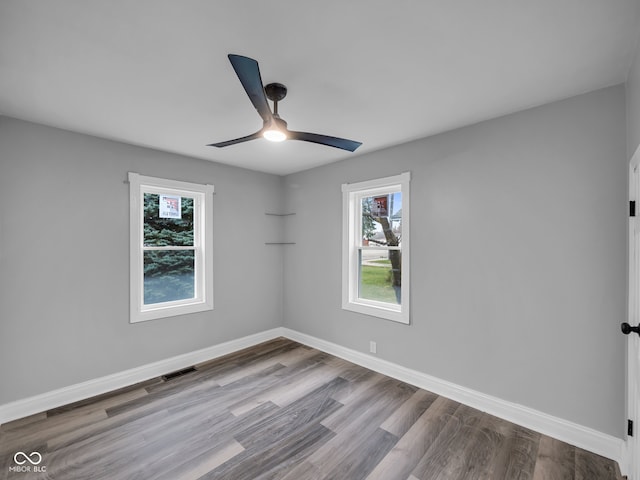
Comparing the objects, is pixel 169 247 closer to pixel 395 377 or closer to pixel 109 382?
pixel 109 382

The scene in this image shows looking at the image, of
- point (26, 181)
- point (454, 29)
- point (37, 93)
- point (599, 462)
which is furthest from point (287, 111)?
point (599, 462)

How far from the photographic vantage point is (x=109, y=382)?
2969mm

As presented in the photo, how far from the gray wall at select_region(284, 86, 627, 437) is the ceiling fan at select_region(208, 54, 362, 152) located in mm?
1206

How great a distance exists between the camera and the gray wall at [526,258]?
2066mm

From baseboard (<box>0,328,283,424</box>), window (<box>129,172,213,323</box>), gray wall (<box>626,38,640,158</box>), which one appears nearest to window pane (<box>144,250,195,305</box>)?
window (<box>129,172,213,323</box>)

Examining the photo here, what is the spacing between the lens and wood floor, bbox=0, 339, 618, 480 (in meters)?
1.94

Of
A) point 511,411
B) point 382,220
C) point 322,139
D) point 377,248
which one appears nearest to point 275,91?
point 322,139

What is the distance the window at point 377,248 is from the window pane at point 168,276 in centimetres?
196

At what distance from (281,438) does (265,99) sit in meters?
2.39

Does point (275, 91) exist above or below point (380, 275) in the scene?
above

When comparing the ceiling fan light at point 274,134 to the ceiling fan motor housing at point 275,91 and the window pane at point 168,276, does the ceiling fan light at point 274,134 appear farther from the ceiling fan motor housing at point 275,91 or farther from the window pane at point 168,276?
the window pane at point 168,276

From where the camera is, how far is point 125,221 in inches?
123

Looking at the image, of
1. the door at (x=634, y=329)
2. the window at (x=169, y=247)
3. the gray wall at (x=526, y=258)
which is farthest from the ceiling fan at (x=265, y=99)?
the window at (x=169, y=247)

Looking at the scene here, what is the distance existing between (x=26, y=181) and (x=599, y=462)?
4916 mm
